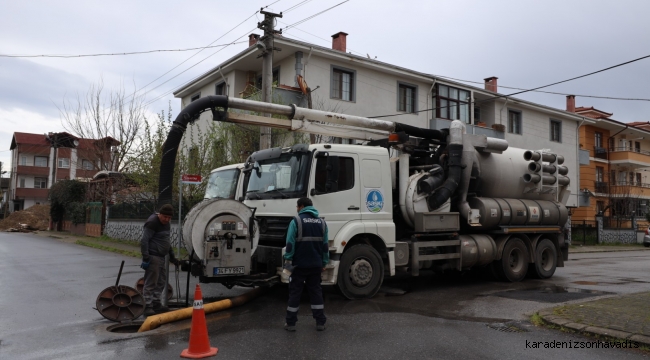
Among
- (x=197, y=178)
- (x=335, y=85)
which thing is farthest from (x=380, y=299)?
(x=335, y=85)

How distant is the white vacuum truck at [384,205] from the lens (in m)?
8.35

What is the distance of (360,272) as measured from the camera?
8875mm

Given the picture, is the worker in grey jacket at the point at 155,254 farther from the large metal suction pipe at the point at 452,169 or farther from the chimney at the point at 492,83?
the chimney at the point at 492,83

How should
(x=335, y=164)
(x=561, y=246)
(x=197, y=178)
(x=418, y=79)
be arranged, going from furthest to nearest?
1. (x=418, y=79)
2. (x=561, y=246)
3. (x=197, y=178)
4. (x=335, y=164)

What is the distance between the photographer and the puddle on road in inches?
374

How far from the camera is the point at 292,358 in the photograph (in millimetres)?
5539

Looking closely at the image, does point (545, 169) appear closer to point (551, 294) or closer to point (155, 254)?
point (551, 294)

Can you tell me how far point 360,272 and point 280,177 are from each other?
7.07 ft

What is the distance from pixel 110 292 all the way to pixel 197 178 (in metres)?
2.83

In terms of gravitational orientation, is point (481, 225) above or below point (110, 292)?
above

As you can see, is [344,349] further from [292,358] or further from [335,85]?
[335,85]

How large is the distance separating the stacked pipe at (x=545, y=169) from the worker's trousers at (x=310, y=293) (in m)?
7.20

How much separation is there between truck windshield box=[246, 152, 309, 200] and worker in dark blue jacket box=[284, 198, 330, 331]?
167cm

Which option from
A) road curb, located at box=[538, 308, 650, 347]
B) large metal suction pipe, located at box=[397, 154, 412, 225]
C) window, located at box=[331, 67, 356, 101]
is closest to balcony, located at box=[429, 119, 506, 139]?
window, located at box=[331, 67, 356, 101]
